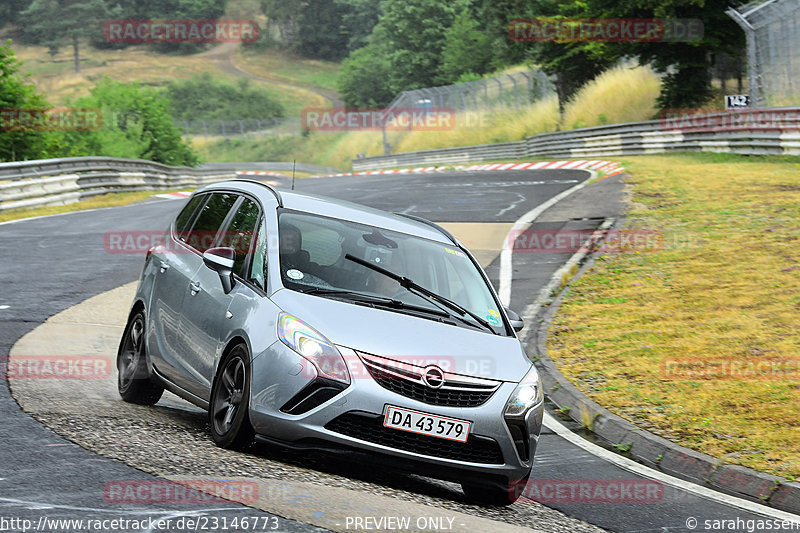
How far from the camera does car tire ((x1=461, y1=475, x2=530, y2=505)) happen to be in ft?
20.6

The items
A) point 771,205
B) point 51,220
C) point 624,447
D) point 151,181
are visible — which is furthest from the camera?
point 151,181

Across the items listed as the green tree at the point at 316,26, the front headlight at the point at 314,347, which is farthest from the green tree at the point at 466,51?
the front headlight at the point at 314,347

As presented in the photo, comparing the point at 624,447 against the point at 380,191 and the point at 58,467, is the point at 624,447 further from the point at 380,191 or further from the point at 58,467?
the point at 380,191

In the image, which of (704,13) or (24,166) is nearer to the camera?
(24,166)

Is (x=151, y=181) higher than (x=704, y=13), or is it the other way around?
(x=704, y=13)

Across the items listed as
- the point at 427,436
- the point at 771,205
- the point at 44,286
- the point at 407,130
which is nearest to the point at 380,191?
the point at 771,205

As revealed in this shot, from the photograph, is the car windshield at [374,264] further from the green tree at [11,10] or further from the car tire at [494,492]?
the green tree at [11,10]

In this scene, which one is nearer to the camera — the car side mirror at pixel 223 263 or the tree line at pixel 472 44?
the car side mirror at pixel 223 263

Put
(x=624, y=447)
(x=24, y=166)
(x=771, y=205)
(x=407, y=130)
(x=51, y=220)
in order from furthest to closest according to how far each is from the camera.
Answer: (x=407, y=130)
(x=24, y=166)
(x=51, y=220)
(x=771, y=205)
(x=624, y=447)

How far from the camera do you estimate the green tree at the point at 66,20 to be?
142 meters

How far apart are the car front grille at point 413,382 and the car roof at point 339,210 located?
5.79ft

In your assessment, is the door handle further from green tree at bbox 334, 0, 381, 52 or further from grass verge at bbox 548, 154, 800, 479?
green tree at bbox 334, 0, 381, 52

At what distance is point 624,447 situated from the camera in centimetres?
852

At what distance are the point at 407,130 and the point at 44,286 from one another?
183ft
